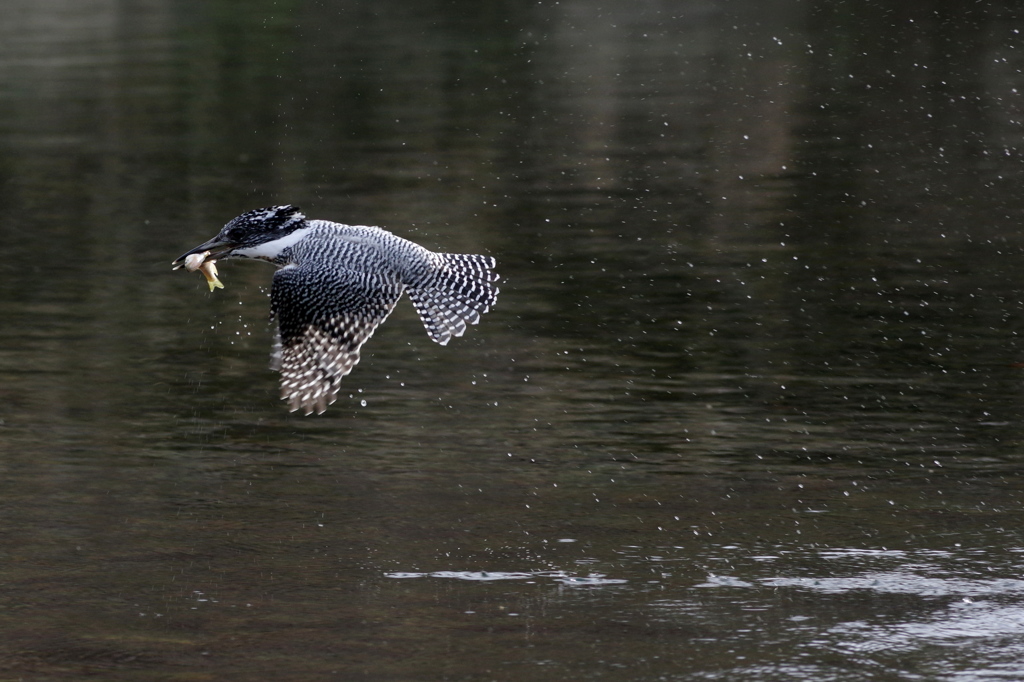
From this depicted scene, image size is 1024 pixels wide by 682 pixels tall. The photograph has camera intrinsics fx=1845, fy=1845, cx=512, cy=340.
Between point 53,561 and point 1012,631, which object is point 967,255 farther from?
point 53,561

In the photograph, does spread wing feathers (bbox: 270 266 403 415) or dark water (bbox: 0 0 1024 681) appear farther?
spread wing feathers (bbox: 270 266 403 415)

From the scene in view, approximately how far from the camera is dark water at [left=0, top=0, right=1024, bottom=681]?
5105mm

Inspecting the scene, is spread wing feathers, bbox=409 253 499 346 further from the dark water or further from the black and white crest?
the dark water

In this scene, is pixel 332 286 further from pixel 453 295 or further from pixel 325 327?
A: pixel 453 295

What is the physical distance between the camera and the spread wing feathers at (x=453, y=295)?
20.0 ft

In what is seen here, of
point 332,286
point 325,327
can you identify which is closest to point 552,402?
point 325,327

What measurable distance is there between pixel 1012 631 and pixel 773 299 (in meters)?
4.26

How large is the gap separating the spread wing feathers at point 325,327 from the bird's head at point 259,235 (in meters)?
0.11

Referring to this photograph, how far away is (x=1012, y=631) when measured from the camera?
4.97 m

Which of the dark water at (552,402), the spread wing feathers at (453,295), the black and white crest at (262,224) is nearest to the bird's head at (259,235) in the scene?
the black and white crest at (262,224)

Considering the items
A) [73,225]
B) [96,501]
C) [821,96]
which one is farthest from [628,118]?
[96,501]

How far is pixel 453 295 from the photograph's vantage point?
613 cm

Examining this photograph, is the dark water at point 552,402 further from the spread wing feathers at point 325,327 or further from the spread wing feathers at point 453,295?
the spread wing feathers at point 453,295

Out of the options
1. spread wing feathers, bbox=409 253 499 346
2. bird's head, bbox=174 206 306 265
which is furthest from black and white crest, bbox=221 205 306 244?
spread wing feathers, bbox=409 253 499 346
